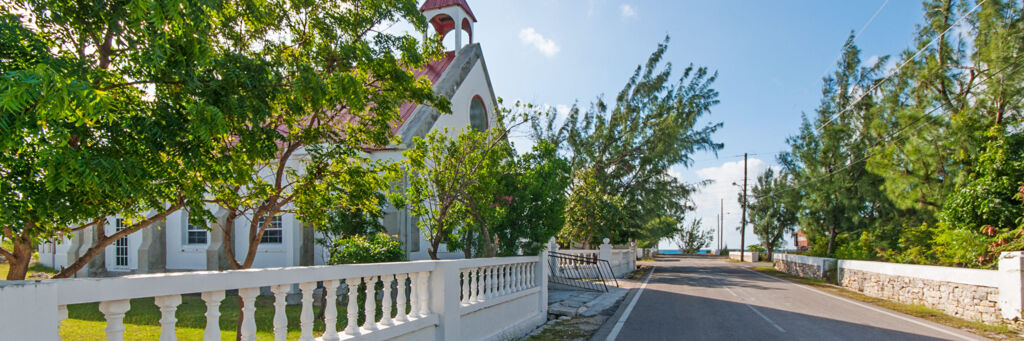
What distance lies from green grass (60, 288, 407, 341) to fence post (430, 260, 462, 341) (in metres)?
2.64

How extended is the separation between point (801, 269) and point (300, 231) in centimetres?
2507

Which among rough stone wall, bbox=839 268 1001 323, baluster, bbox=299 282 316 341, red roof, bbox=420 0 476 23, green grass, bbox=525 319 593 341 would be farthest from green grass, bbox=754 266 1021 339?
red roof, bbox=420 0 476 23

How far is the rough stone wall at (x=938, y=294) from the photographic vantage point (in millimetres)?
11133

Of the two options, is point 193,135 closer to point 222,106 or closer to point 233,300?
point 222,106

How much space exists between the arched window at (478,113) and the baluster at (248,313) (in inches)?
687

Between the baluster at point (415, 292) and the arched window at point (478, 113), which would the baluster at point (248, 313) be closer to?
the baluster at point (415, 292)

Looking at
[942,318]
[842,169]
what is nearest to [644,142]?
[842,169]

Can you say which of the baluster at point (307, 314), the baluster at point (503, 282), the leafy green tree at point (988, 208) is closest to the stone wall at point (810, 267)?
the leafy green tree at point (988, 208)

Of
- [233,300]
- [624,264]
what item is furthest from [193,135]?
[624,264]

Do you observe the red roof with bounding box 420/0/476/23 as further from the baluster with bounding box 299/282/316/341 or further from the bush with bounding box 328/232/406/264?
the baluster with bounding box 299/282/316/341

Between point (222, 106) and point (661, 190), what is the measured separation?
31353mm

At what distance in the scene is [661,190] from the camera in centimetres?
3388

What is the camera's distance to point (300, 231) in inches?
641

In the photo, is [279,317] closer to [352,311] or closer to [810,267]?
[352,311]
